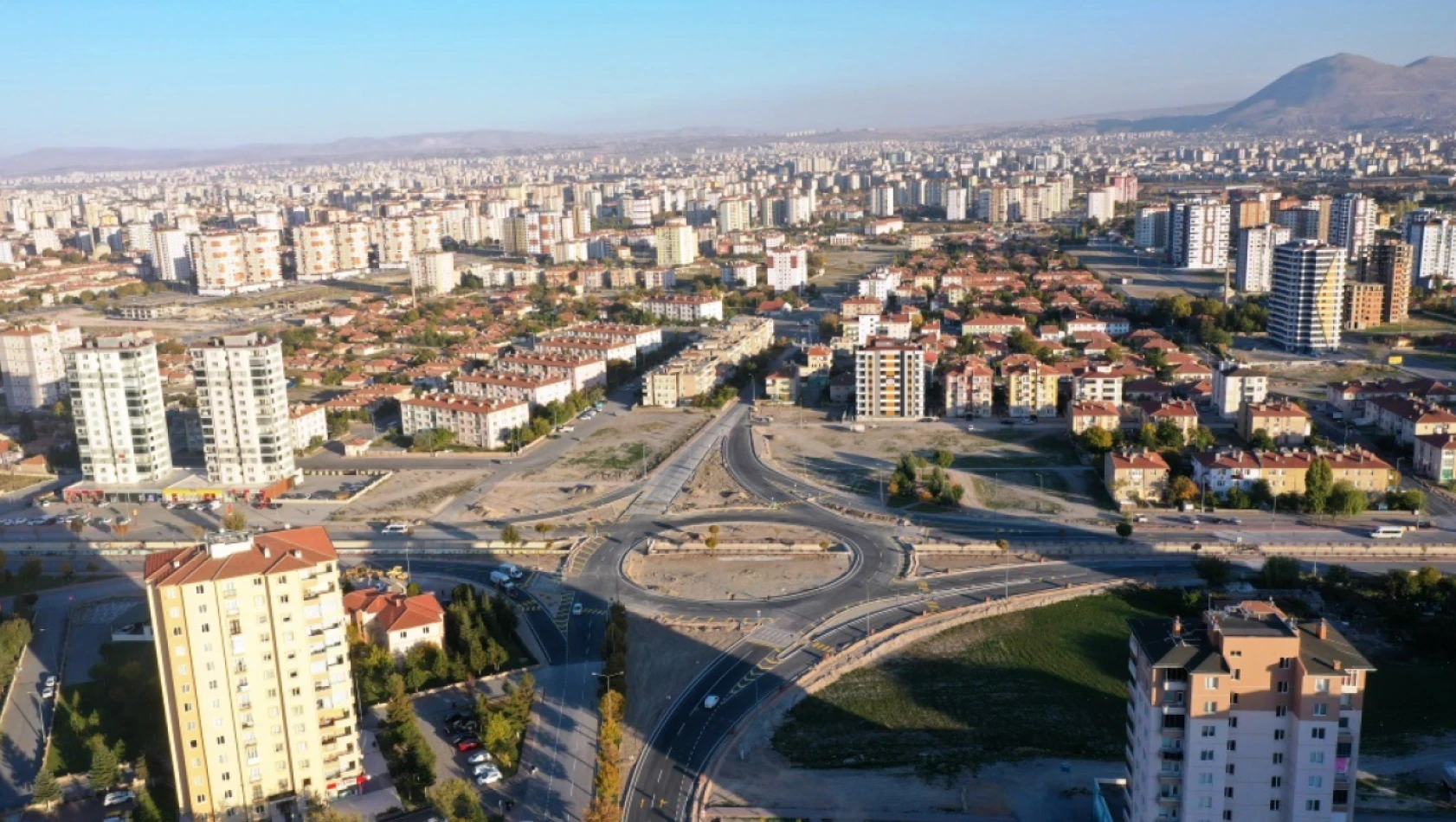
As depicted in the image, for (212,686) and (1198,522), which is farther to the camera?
(1198,522)

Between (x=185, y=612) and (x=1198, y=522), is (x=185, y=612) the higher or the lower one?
the higher one

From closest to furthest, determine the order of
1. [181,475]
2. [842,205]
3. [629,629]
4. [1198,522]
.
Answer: [629,629] → [1198,522] → [181,475] → [842,205]

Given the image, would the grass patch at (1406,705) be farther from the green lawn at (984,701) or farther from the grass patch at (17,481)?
the grass patch at (17,481)

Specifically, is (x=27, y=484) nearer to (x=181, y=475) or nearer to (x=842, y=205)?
(x=181, y=475)

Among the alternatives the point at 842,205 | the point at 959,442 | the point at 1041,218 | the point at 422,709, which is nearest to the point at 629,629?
the point at 422,709

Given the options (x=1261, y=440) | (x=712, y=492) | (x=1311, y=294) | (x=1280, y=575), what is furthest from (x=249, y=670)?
(x=1311, y=294)

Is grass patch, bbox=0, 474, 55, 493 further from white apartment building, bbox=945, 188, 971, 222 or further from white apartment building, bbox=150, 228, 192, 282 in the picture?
white apartment building, bbox=945, 188, 971, 222
